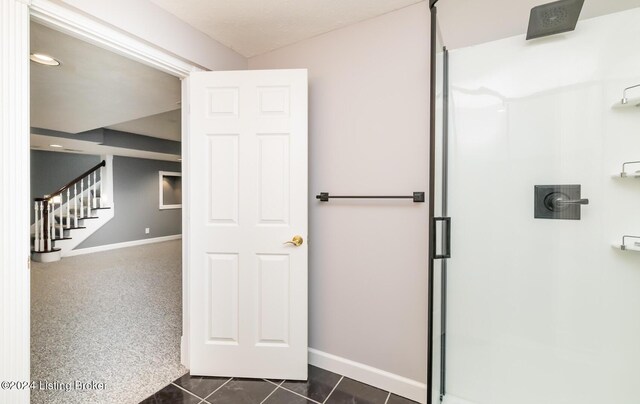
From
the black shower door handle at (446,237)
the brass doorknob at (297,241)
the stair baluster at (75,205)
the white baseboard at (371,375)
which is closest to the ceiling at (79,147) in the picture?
the stair baluster at (75,205)

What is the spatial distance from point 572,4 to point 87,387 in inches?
128

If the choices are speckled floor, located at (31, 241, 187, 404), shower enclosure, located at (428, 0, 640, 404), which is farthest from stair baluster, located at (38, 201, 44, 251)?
shower enclosure, located at (428, 0, 640, 404)

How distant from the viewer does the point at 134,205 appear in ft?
21.1

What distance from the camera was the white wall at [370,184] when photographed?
5.38 feet

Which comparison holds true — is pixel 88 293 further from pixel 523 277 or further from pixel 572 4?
pixel 572 4

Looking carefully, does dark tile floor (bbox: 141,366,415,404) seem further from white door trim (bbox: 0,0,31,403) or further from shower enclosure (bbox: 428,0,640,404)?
white door trim (bbox: 0,0,31,403)

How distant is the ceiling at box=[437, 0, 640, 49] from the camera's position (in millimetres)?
1328

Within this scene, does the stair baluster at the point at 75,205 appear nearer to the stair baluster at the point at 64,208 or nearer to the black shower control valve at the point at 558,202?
the stair baluster at the point at 64,208

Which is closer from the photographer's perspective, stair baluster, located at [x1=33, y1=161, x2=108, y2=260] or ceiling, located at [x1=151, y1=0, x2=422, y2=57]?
ceiling, located at [x1=151, y1=0, x2=422, y2=57]

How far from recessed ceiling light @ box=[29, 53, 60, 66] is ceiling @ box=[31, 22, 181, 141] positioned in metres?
0.05

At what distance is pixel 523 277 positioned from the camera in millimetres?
1318

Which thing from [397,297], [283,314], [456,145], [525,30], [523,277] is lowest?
[283,314]

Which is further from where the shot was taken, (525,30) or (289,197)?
(289,197)

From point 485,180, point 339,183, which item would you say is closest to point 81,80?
point 339,183
